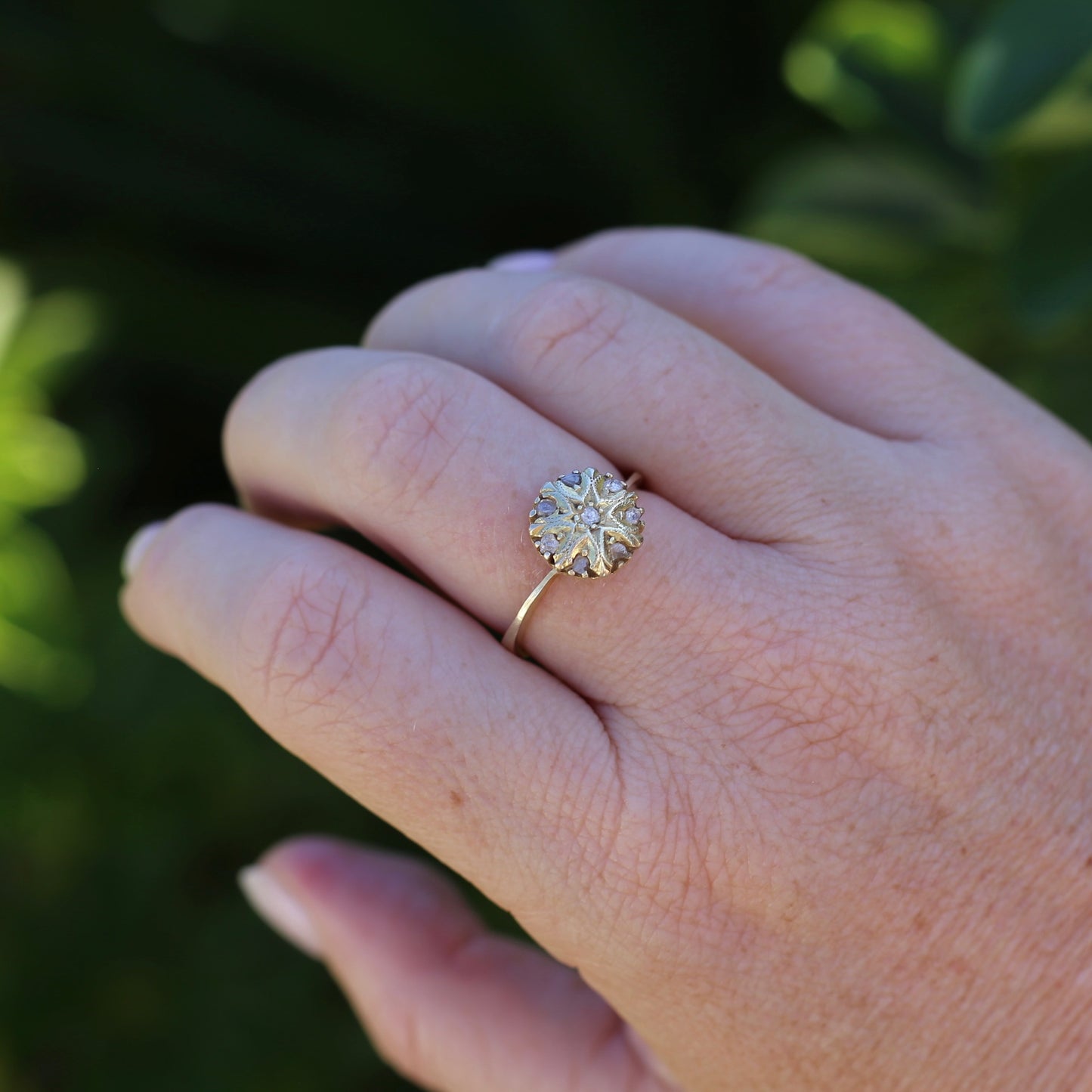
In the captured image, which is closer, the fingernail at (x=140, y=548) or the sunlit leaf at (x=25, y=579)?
the fingernail at (x=140, y=548)

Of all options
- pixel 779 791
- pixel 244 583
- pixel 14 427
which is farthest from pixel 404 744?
pixel 14 427

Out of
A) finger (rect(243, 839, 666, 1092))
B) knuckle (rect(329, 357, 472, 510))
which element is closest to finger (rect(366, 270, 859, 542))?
knuckle (rect(329, 357, 472, 510))

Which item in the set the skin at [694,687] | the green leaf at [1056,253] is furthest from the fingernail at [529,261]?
the green leaf at [1056,253]

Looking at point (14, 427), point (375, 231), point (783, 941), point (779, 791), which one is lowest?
point (14, 427)

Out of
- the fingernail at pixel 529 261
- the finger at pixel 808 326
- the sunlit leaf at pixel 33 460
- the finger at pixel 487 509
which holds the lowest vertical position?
the sunlit leaf at pixel 33 460

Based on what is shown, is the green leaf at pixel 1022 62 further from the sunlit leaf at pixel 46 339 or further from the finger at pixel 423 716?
the sunlit leaf at pixel 46 339

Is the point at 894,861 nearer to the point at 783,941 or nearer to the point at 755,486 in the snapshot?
the point at 783,941

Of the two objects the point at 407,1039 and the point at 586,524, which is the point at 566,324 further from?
the point at 407,1039
